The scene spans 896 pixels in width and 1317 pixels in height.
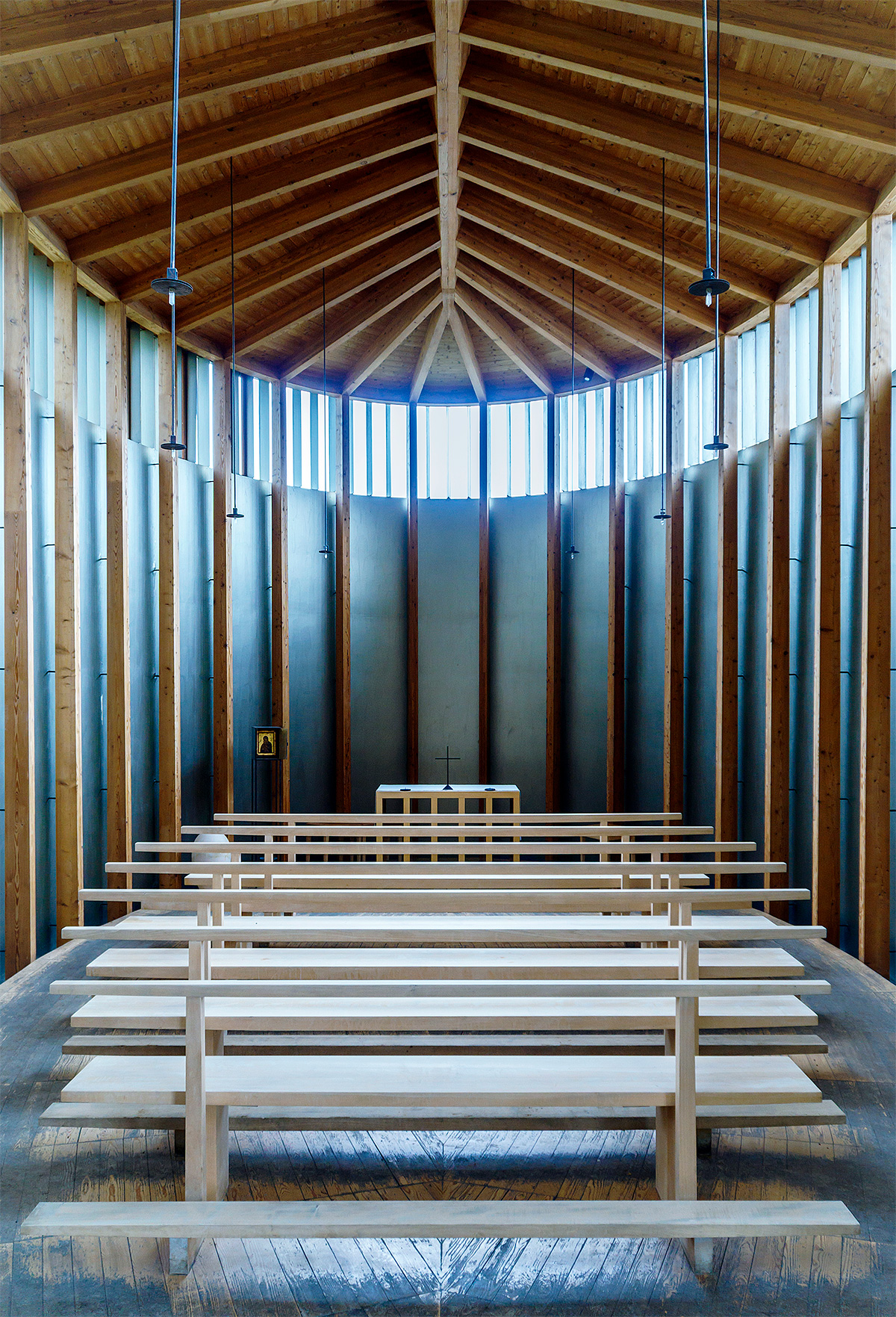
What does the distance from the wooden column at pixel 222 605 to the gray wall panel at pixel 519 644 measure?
3.37 m

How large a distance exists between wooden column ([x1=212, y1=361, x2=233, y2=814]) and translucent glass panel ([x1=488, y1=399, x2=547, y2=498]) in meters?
3.41

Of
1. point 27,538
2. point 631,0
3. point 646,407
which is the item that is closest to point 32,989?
point 27,538

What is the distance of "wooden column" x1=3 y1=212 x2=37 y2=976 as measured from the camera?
5719 millimetres

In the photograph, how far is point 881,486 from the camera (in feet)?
19.0

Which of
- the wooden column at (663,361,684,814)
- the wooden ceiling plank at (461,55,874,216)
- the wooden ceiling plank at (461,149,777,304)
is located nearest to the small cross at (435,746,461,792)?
the wooden column at (663,361,684,814)

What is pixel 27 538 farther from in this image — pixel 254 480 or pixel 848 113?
pixel 848 113

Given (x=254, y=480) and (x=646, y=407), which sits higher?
(x=646, y=407)

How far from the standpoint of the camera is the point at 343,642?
10336mm

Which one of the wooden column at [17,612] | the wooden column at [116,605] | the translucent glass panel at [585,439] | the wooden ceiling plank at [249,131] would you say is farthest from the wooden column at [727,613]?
the wooden column at [17,612]

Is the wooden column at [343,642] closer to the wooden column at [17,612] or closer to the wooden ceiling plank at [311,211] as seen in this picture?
the wooden ceiling plank at [311,211]

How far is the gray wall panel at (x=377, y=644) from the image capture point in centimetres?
1065

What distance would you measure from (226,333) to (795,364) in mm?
5520

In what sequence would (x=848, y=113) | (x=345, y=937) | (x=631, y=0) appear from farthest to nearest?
(x=848, y=113) → (x=631, y=0) → (x=345, y=937)

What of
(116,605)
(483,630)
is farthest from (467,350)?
(116,605)
